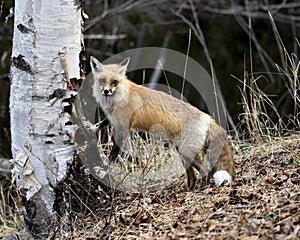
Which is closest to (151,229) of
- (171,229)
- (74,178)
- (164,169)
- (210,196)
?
(171,229)

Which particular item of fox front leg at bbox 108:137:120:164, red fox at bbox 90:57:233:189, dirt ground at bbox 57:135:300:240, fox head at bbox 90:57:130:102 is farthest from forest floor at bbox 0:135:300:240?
fox head at bbox 90:57:130:102

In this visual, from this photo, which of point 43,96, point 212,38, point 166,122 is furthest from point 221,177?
point 212,38

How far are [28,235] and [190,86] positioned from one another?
25.4 feet

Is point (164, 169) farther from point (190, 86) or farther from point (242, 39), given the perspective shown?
point (242, 39)

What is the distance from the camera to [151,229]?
361cm

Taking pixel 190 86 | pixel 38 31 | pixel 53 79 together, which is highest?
pixel 38 31

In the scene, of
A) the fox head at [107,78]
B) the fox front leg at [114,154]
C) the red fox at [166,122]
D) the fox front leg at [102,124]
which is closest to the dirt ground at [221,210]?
the red fox at [166,122]

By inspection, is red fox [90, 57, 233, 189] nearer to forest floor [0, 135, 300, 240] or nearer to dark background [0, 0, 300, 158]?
forest floor [0, 135, 300, 240]

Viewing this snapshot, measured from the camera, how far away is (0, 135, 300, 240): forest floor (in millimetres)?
3197

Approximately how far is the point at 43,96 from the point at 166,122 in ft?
3.97

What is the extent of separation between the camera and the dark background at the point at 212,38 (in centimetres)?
1075

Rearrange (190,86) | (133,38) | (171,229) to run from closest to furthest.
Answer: (171,229) → (190,86) → (133,38)

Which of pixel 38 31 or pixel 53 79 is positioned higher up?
pixel 38 31

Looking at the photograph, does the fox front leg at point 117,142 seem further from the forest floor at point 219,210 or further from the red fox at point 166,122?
the forest floor at point 219,210
